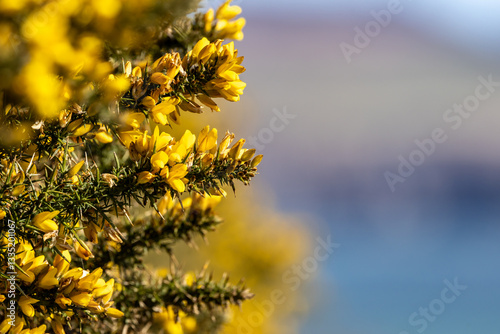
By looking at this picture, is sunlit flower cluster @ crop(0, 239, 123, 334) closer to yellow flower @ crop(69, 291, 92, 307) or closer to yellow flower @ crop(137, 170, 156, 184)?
yellow flower @ crop(69, 291, 92, 307)

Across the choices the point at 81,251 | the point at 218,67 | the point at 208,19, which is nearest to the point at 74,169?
the point at 81,251

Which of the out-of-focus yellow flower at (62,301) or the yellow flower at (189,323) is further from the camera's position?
the yellow flower at (189,323)

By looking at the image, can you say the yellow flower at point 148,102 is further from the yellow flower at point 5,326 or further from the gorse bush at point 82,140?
the yellow flower at point 5,326

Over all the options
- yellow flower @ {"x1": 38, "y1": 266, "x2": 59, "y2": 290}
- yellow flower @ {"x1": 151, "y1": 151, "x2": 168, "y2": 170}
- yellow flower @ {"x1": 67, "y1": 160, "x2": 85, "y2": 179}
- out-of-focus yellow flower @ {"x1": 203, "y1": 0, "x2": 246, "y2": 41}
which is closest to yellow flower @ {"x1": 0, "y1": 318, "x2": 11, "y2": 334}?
yellow flower @ {"x1": 38, "y1": 266, "x2": 59, "y2": 290}

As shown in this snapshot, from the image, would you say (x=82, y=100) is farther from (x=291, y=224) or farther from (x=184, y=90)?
(x=291, y=224)

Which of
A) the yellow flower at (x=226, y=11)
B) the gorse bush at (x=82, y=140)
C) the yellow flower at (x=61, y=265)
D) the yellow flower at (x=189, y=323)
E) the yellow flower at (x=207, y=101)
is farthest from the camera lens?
the yellow flower at (x=189, y=323)

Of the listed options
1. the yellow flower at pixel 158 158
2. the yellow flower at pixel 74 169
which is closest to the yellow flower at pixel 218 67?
the yellow flower at pixel 158 158

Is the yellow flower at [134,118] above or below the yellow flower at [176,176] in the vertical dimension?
above

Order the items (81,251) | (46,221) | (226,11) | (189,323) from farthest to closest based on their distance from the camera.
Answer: (189,323), (226,11), (81,251), (46,221)

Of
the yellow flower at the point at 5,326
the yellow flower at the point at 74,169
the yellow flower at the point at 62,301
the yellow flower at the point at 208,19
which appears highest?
the yellow flower at the point at 208,19

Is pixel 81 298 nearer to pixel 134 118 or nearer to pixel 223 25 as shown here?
pixel 134 118

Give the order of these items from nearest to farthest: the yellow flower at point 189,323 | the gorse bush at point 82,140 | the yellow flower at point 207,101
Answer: the gorse bush at point 82,140 → the yellow flower at point 207,101 → the yellow flower at point 189,323

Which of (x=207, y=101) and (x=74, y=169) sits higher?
(x=207, y=101)
